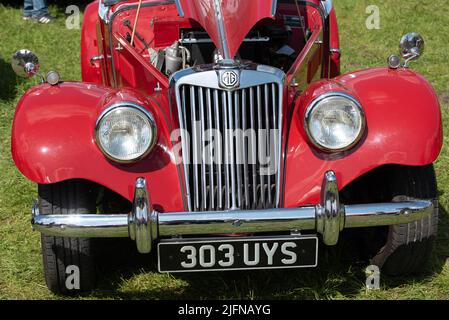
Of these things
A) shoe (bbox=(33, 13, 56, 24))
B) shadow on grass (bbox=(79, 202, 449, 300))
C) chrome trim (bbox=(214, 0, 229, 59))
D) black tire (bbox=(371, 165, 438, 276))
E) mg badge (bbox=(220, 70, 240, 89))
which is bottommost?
shadow on grass (bbox=(79, 202, 449, 300))

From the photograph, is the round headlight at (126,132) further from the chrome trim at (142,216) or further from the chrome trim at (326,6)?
the chrome trim at (326,6)

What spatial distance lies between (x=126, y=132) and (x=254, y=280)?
1.02 meters

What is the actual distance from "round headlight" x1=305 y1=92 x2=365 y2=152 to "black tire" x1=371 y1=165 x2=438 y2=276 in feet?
1.07

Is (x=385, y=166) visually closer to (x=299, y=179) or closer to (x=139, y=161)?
(x=299, y=179)

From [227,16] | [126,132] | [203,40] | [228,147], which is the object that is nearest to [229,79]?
[228,147]

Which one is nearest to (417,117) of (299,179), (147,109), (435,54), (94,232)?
(299,179)

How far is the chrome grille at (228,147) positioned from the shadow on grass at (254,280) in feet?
1.74

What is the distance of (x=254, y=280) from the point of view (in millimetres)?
3703

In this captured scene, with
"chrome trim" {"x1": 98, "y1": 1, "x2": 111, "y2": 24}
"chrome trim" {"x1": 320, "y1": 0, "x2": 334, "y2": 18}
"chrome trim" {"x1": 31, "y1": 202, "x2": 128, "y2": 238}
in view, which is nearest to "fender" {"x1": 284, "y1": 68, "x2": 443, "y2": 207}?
"chrome trim" {"x1": 31, "y1": 202, "x2": 128, "y2": 238}

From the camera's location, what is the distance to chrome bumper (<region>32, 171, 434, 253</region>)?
3.00 meters

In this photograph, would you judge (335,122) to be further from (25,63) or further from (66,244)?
(25,63)

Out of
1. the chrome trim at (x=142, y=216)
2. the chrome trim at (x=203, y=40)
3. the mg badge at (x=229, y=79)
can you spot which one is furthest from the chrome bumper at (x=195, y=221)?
the chrome trim at (x=203, y=40)

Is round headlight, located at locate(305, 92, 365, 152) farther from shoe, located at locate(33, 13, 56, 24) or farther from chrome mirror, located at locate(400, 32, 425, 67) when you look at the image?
shoe, located at locate(33, 13, 56, 24)

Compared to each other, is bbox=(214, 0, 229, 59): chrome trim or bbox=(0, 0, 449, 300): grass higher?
bbox=(214, 0, 229, 59): chrome trim
